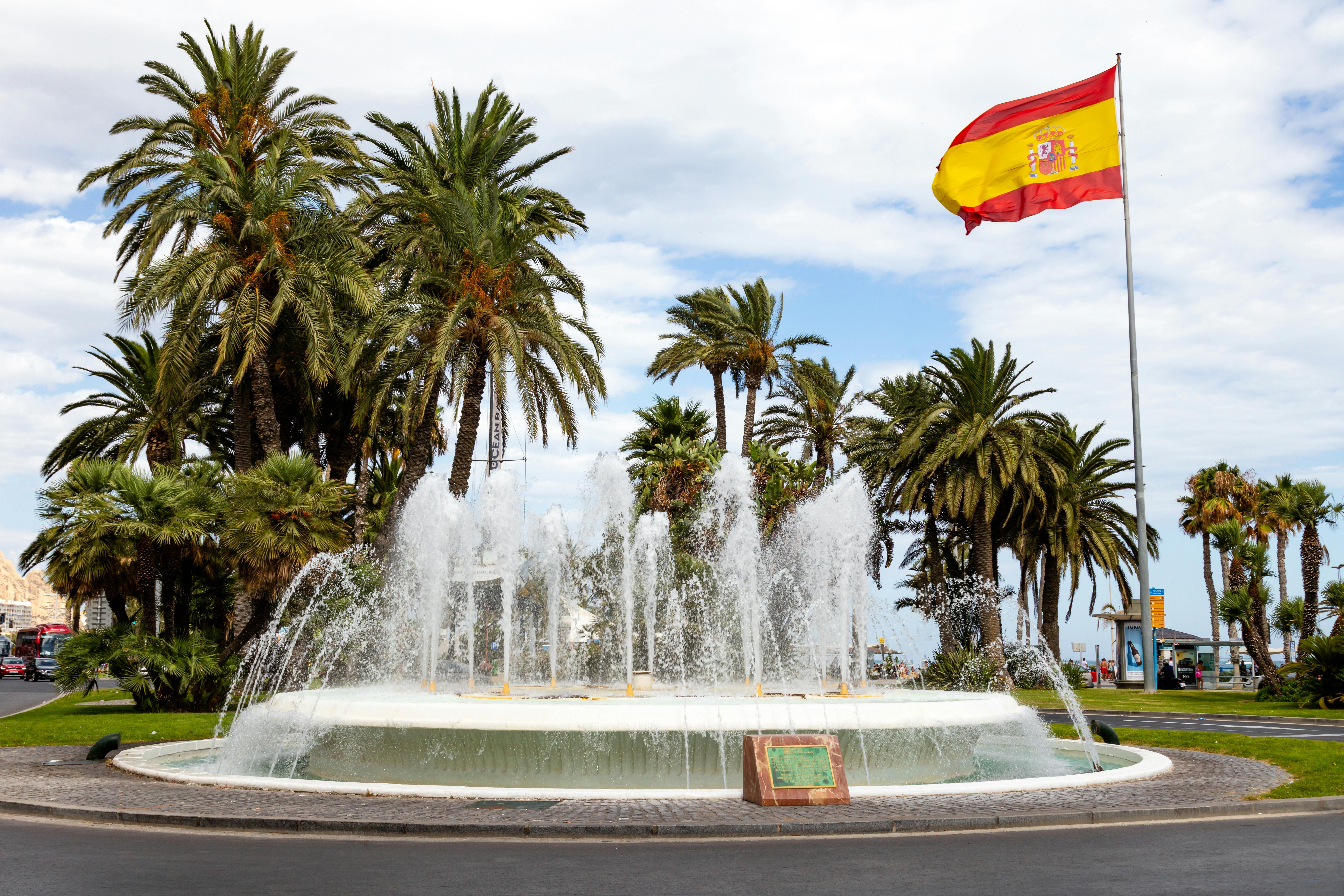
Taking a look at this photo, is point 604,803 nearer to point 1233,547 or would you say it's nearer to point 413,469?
point 413,469

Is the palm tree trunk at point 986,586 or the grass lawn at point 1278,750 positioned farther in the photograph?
the palm tree trunk at point 986,586

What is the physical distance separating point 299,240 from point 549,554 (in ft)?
36.7

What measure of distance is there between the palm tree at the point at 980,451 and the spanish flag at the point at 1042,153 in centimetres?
573

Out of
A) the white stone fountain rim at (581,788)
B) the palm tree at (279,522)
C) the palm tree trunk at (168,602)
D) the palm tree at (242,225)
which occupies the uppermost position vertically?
the palm tree at (242,225)

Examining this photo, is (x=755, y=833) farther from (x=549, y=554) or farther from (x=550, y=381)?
(x=550, y=381)

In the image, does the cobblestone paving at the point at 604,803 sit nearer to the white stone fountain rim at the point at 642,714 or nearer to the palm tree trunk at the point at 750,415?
the white stone fountain rim at the point at 642,714

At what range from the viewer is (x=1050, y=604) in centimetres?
4269

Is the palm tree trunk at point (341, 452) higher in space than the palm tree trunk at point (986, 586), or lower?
higher

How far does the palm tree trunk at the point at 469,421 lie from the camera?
26094 mm

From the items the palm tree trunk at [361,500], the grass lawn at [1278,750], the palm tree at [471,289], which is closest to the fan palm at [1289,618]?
the grass lawn at [1278,750]

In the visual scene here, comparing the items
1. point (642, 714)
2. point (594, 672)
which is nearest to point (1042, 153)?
point (594, 672)

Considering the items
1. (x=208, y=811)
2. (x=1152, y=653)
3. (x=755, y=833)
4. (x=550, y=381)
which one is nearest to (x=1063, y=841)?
(x=755, y=833)

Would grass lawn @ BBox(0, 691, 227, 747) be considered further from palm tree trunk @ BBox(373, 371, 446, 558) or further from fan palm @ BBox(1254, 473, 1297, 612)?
fan palm @ BBox(1254, 473, 1297, 612)

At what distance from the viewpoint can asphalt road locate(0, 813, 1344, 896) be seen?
687cm
